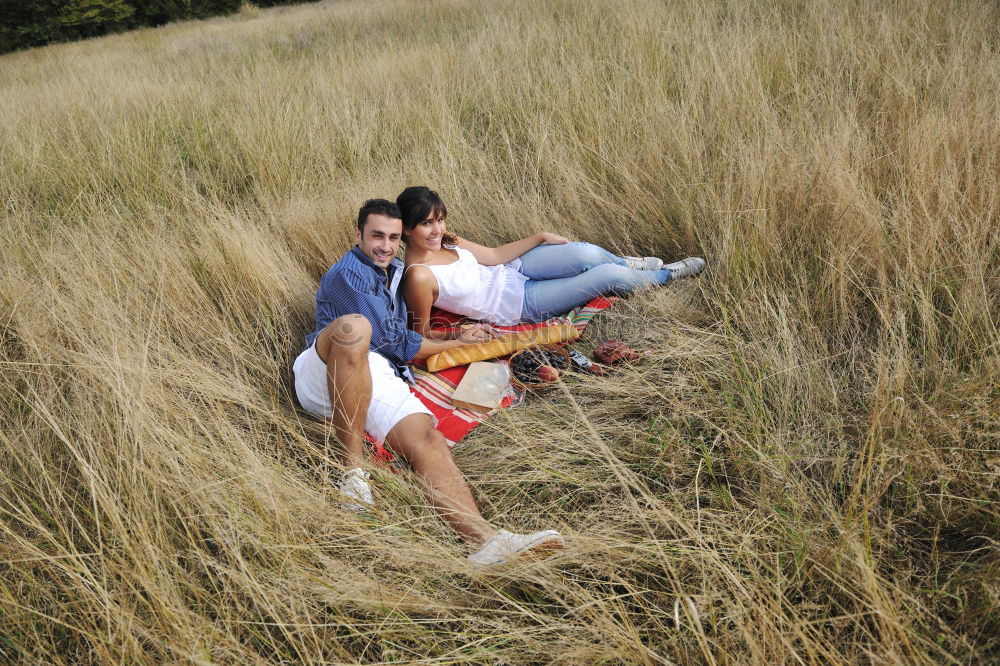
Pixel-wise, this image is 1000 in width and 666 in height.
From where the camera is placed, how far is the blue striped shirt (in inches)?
100.0

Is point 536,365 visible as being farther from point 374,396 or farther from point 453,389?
point 374,396

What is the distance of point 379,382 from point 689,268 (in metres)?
1.69

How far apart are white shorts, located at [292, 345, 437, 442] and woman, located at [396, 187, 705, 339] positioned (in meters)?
0.59

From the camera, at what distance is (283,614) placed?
1.56 m

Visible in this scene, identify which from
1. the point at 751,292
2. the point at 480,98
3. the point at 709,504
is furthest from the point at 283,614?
the point at 480,98

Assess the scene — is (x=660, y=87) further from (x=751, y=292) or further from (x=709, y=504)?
(x=709, y=504)

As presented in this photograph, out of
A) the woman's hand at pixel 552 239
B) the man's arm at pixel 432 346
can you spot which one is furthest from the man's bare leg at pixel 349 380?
the woman's hand at pixel 552 239

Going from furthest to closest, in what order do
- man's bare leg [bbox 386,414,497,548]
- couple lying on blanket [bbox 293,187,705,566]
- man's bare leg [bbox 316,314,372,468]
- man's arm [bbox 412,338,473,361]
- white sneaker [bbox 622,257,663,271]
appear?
white sneaker [bbox 622,257,663,271] → man's arm [bbox 412,338,473,361] → man's bare leg [bbox 316,314,372,468] → couple lying on blanket [bbox 293,187,705,566] → man's bare leg [bbox 386,414,497,548]

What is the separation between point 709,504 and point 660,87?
340 centimetres

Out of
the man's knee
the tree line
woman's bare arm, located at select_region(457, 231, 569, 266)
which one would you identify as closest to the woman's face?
woman's bare arm, located at select_region(457, 231, 569, 266)

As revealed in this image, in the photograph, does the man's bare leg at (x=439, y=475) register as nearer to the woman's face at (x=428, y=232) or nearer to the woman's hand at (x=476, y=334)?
the woman's hand at (x=476, y=334)

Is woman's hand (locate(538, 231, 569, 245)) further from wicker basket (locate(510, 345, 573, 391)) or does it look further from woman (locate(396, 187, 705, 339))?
wicker basket (locate(510, 345, 573, 391))

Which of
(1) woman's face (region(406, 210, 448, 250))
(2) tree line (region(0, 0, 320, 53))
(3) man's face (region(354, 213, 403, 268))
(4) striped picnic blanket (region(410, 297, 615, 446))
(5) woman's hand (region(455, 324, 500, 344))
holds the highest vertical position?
(2) tree line (region(0, 0, 320, 53))

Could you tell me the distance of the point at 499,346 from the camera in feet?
9.66
